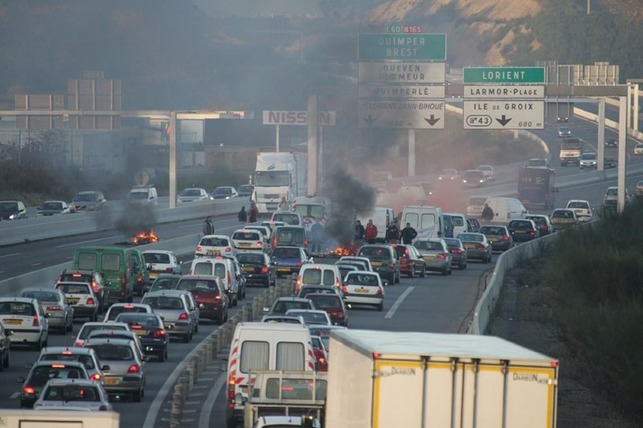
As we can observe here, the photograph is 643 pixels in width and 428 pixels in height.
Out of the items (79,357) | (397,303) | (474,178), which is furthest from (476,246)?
(474,178)

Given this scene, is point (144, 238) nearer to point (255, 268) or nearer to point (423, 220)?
point (423, 220)

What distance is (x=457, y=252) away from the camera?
5981 centimetres

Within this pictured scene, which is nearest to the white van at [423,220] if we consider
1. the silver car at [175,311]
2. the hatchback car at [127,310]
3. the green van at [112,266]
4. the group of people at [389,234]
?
the group of people at [389,234]

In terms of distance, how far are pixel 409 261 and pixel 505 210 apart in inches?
872

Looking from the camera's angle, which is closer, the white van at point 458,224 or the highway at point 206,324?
the highway at point 206,324

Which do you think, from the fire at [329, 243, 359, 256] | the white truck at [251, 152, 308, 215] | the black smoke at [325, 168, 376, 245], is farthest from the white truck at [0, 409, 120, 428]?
the white truck at [251, 152, 308, 215]

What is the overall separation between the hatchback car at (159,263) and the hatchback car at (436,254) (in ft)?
34.2

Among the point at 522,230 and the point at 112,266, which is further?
the point at 522,230

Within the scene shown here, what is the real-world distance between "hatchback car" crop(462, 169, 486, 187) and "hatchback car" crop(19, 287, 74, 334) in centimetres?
7346

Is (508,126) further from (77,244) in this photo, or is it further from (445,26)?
(445,26)

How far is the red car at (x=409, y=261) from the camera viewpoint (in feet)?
186

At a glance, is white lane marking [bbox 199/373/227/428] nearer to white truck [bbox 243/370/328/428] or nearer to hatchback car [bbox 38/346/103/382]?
hatchback car [bbox 38/346/103/382]

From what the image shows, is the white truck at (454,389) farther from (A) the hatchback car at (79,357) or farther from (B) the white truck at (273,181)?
(B) the white truck at (273,181)

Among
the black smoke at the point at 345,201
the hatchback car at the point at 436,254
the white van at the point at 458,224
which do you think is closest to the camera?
the hatchback car at the point at 436,254
